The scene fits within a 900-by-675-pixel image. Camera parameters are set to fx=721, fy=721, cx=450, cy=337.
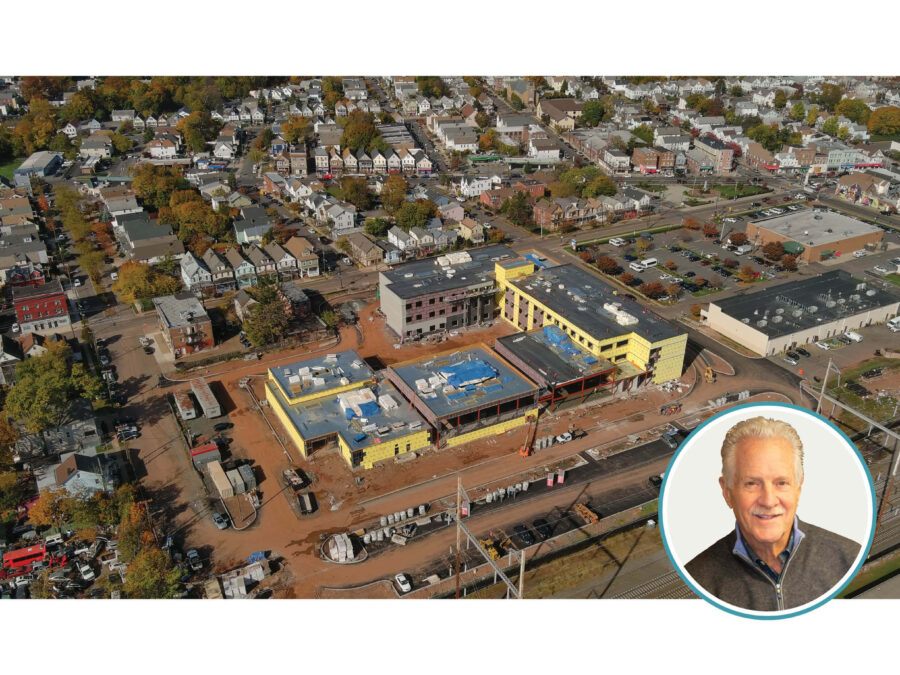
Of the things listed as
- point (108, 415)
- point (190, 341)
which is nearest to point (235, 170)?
point (190, 341)

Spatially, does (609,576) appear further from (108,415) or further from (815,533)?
(108,415)

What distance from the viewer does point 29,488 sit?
31.3m

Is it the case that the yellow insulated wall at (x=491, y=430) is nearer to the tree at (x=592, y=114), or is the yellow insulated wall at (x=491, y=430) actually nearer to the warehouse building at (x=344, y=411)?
the warehouse building at (x=344, y=411)

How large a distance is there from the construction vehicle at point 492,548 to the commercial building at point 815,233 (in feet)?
121

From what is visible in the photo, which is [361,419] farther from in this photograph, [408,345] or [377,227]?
[377,227]

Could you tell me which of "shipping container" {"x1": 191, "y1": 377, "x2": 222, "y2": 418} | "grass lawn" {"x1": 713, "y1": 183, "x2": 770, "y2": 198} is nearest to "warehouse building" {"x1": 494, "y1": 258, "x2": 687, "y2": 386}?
"shipping container" {"x1": 191, "y1": 377, "x2": 222, "y2": 418}

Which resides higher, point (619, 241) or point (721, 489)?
point (721, 489)

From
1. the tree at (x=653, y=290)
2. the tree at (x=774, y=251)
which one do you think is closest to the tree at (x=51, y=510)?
the tree at (x=653, y=290)

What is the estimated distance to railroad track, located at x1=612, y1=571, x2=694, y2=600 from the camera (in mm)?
25938

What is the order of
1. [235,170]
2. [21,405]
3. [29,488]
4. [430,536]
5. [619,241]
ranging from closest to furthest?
[430,536] → [29,488] → [21,405] → [619,241] → [235,170]

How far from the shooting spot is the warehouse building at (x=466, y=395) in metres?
33.9

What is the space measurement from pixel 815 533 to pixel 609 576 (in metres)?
9.24

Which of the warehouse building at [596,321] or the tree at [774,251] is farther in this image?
the tree at [774,251]

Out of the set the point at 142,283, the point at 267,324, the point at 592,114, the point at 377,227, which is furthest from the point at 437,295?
the point at 592,114
